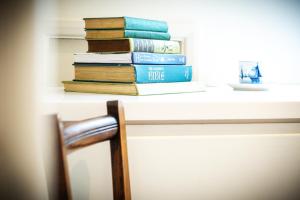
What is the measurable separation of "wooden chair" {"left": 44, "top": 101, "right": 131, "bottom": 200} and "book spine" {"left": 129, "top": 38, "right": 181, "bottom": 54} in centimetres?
31

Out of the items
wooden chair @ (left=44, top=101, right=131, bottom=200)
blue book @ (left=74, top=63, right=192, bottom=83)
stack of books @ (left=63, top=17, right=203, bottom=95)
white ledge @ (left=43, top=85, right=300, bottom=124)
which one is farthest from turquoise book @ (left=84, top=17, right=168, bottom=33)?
wooden chair @ (left=44, top=101, right=131, bottom=200)

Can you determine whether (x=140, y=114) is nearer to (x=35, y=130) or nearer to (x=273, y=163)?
(x=35, y=130)

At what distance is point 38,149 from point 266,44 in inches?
40.1

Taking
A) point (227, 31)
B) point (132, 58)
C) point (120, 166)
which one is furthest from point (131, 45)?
point (227, 31)

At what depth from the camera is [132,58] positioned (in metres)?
0.87

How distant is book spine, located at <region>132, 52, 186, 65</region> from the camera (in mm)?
880

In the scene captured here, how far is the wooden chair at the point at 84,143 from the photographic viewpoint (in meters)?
0.44

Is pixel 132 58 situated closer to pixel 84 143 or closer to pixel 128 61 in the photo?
pixel 128 61

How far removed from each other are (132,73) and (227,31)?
585mm

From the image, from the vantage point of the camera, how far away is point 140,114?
746mm

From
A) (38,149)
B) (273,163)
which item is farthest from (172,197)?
(38,149)

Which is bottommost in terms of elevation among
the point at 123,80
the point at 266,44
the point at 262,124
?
the point at 262,124

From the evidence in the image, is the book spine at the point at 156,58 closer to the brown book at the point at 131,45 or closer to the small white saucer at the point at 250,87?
the brown book at the point at 131,45

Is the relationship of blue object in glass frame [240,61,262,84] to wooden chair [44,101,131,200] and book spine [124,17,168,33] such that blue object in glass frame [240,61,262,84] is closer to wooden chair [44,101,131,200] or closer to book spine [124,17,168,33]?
book spine [124,17,168,33]
